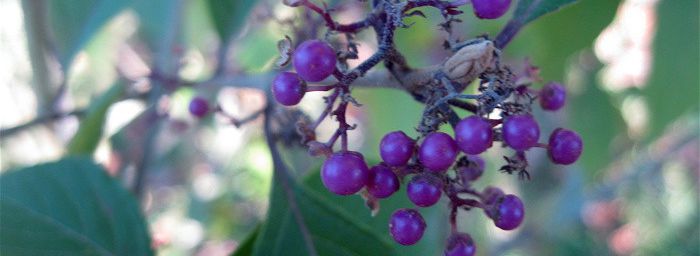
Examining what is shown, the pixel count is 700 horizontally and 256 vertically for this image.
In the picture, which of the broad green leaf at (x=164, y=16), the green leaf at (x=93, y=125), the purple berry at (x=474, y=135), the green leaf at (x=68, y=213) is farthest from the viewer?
the broad green leaf at (x=164, y=16)

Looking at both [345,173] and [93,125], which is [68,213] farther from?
[345,173]

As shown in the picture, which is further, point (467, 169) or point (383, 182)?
point (467, 169)

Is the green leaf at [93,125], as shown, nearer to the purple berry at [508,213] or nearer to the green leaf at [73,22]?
the green leaf at [73,22]

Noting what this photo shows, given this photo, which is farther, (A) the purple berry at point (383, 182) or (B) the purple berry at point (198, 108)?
(B) the purple berry at point (198, 108)

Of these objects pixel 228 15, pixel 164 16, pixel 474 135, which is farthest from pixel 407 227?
pixel 164 16

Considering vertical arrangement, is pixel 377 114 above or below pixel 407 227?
below

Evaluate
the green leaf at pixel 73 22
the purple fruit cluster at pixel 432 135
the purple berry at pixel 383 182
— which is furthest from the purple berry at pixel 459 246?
the green leaf at pixel 73 22
